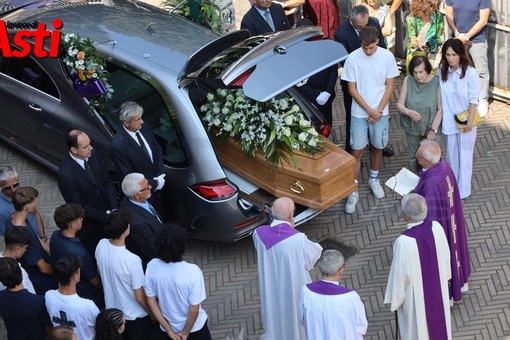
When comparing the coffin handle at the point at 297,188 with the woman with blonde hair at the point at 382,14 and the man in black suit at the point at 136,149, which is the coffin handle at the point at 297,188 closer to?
the man in black suit at the point at 136,149

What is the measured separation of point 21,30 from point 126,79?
146 cm

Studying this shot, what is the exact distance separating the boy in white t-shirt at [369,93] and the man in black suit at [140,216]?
249cm

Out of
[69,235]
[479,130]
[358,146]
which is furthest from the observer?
[479,130]

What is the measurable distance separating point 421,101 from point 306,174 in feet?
4.86

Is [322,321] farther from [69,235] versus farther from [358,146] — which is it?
[358,146]

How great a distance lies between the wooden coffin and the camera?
856cm

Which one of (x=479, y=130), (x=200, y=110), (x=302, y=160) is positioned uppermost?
(x=200, y=110)

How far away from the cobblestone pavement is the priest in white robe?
0.52 metres

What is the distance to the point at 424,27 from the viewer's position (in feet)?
34.7

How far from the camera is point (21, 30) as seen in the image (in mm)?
9664

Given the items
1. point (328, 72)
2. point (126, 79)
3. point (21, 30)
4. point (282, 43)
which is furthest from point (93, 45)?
point (328, 72)

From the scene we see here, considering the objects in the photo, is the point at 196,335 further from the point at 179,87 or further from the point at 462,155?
the point at 462,155

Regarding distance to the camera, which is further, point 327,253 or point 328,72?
point 328,72

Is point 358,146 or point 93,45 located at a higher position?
point 93,45
